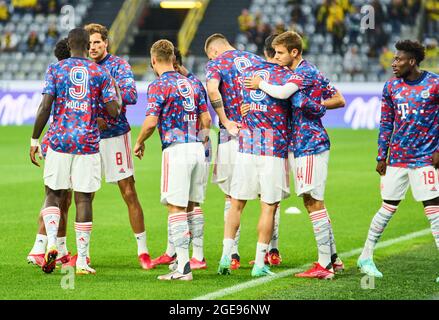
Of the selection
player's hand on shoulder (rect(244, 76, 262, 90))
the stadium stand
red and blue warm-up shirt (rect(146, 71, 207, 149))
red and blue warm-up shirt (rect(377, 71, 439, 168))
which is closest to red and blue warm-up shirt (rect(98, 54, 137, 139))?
red and blue warm-up shirt (rect(146, 71, 207, 149))

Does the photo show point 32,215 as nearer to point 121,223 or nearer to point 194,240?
point 121,223

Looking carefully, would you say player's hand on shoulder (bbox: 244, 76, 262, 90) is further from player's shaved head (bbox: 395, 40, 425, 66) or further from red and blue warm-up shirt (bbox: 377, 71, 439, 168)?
player's shaved head (bbox: 395, 40, 425, 66)

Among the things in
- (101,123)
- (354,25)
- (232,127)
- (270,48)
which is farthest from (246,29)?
(232,127)

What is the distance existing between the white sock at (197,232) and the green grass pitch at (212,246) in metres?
0.19

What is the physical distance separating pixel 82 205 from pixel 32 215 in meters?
4.34

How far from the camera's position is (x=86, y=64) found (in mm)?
9008

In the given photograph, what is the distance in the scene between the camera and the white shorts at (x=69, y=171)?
29.5 ft

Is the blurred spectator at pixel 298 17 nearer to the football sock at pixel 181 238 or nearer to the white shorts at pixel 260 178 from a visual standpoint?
the white shorts at pixel 260 178

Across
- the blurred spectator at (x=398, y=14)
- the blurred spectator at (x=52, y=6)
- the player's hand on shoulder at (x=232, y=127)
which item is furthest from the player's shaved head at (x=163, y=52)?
the blurred spectator at (x=52, y=6)

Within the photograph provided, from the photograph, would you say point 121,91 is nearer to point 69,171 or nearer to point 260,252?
point 69,171

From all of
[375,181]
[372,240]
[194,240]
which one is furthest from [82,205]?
[375,181]

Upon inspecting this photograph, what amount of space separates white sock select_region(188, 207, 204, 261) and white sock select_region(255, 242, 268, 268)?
675mm

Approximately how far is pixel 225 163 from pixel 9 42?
26.6 metres

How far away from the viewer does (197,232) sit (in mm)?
9602
